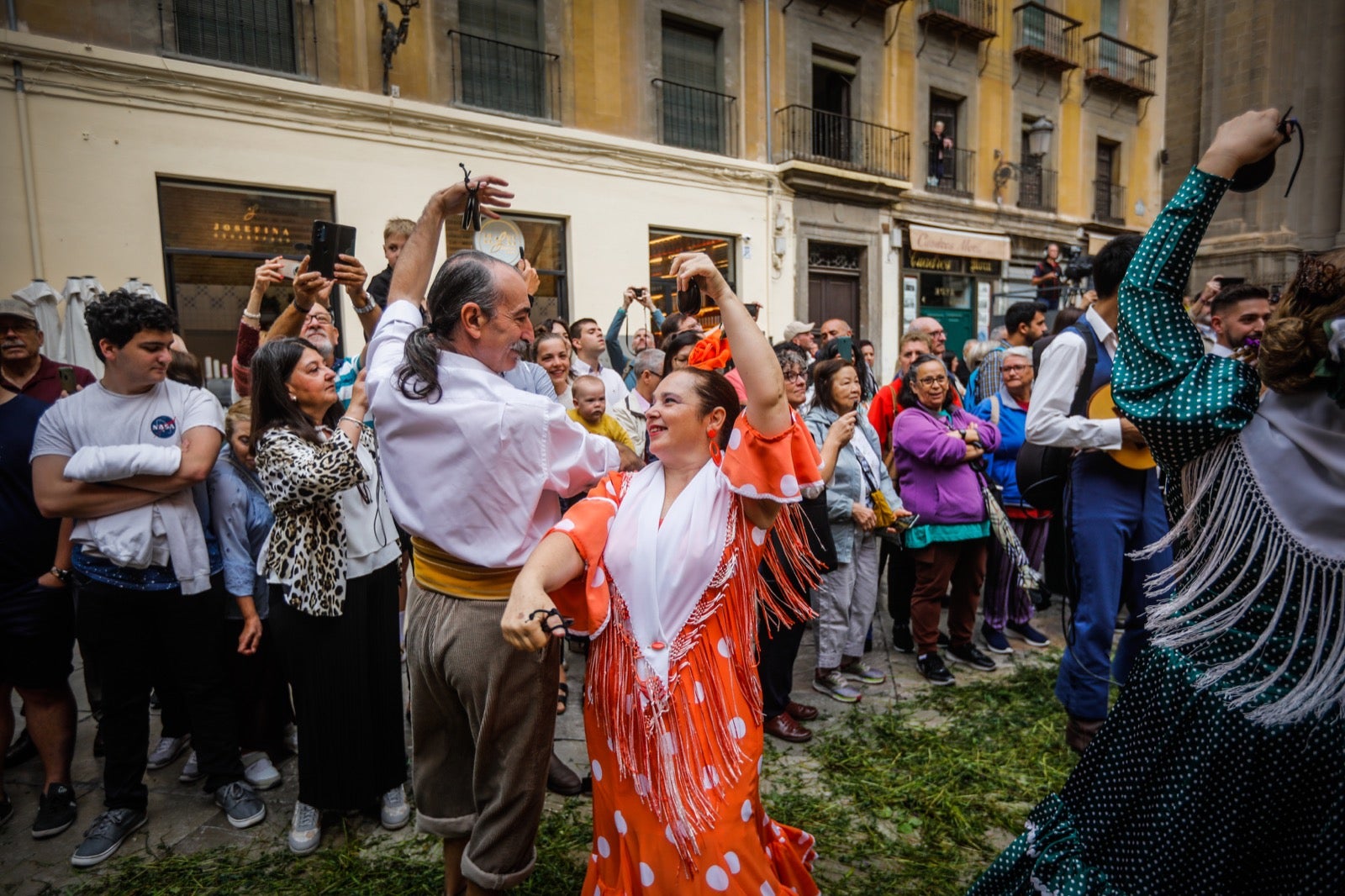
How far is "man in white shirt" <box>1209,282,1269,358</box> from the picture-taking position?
376 centimetres

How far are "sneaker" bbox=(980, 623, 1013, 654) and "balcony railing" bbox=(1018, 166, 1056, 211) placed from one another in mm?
14625

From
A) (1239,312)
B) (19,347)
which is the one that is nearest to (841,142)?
(1239,312)

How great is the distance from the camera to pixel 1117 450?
304cm

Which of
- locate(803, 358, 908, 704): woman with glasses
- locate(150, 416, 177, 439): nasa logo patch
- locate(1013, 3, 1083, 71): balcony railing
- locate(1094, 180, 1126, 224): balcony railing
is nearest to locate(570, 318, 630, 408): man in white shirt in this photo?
locate(803, 358, 908, 704): woman with glasses

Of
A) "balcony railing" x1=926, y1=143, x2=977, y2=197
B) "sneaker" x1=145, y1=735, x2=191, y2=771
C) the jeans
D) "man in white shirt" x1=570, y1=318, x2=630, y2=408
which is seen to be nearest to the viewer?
the jeans

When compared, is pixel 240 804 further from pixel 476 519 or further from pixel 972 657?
pixel 972 657

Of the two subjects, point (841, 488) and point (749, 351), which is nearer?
point (749, 351)

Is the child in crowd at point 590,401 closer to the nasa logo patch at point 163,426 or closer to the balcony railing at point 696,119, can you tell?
the nasa logo patch at point 163,426

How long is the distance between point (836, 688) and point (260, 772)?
286 centimetres

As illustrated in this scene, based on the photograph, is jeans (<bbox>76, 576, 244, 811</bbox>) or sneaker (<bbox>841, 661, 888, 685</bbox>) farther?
sneaker (<bbox>841, 661, 888, 685</bbox>)

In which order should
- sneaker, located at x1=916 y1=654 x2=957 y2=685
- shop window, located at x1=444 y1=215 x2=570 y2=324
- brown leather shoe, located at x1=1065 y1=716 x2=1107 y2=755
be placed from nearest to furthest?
brown leather shoe, located at x1=1065 y1=716 x2=1107 y2=755 < sneaker, located at x1=916 y1=654 x2=957 y2=685 < shop window, located at x1=444 y1=215 x2=570 y2=324

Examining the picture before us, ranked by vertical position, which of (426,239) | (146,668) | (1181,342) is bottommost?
(146,668)

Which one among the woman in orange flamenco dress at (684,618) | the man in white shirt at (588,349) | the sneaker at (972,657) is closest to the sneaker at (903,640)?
the sneaker at (972,657)

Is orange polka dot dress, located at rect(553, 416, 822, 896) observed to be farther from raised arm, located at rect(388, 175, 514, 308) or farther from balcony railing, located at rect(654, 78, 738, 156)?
balcony railing, located at rect(654, 78, 738, 156)
